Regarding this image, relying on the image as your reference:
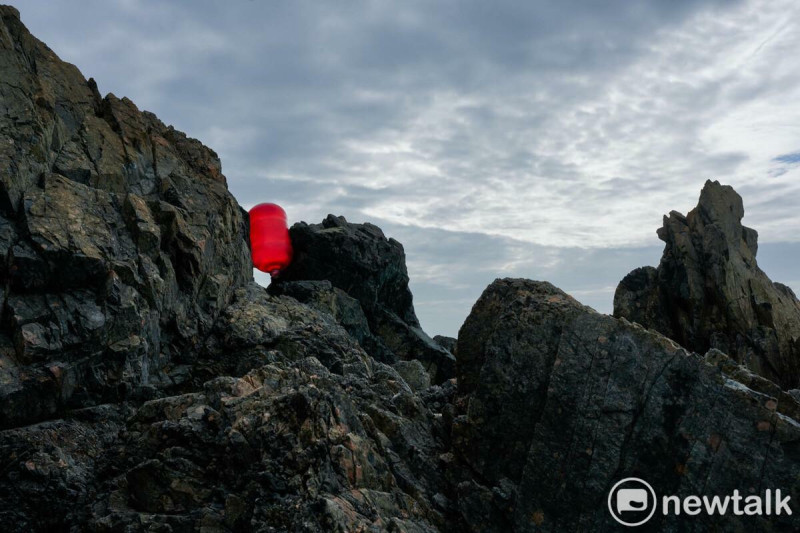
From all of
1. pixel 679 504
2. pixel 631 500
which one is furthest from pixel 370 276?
pixel 679 504

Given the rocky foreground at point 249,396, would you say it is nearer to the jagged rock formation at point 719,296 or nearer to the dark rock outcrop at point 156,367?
the dark rock outcrop at point 156,367

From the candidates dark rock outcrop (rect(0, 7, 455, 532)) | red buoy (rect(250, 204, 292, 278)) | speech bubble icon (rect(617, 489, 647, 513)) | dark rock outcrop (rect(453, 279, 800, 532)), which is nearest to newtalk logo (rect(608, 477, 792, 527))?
speech bubble icon (rect(617, 489, 647, 513))

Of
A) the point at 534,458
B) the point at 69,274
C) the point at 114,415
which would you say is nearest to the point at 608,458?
the point at 534,458

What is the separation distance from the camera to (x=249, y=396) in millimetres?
17422

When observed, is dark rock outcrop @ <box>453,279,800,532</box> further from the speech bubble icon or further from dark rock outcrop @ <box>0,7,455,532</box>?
dark rock outcrop @ <box>0,7,455,532</box>

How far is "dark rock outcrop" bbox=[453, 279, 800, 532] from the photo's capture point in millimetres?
15562

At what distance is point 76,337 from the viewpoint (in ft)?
76.1

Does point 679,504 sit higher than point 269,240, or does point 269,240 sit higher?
point 269,240

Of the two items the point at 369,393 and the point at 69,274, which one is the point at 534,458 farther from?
the point at 69,274

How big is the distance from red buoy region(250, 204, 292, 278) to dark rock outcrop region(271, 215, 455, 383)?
1.13 metres

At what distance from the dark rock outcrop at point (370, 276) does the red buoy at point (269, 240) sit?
113cm

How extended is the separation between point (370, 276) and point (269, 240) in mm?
10229

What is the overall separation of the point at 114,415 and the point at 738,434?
2175 centimetres

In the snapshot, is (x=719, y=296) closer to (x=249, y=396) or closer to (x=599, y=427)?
(x=599, y=427)
